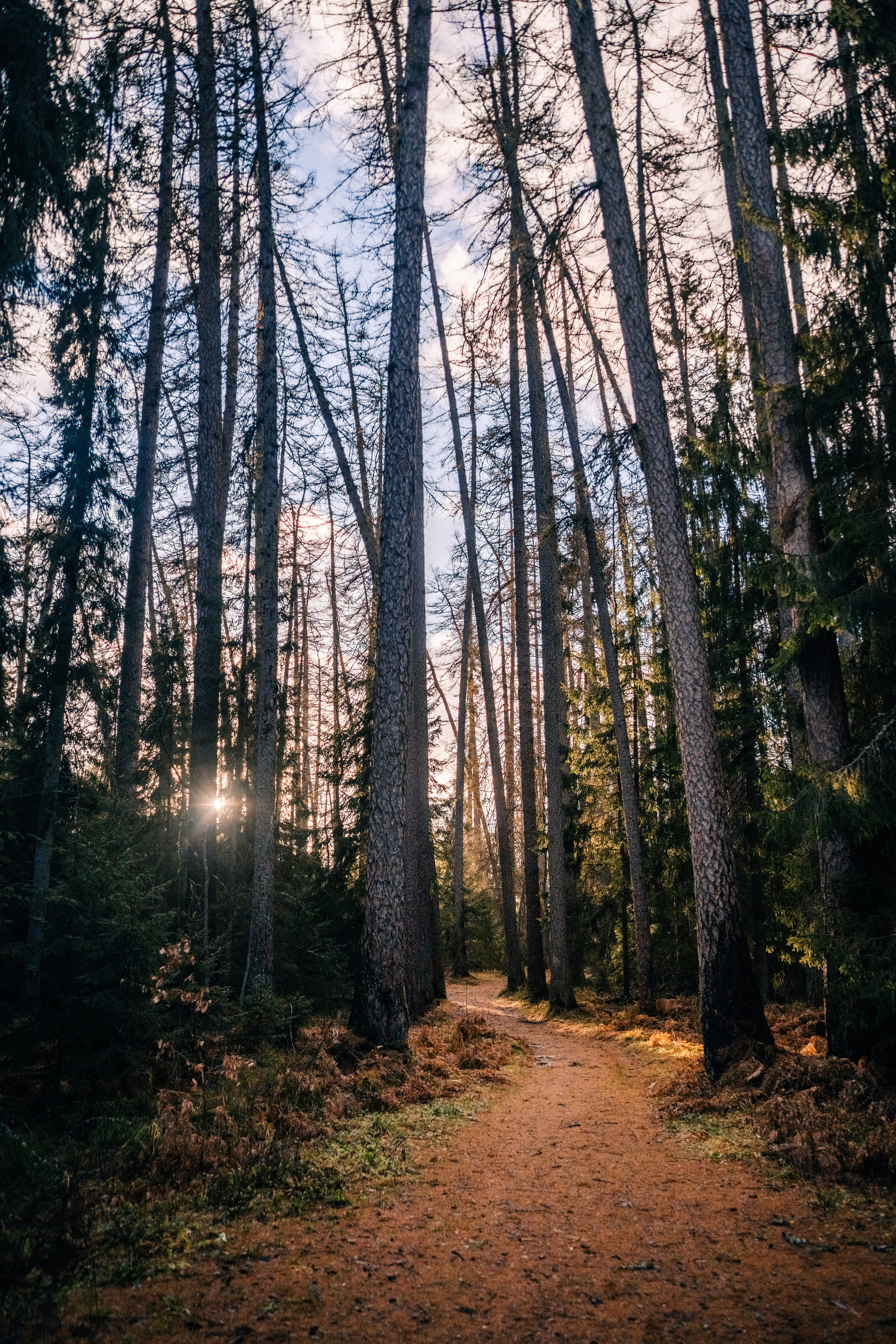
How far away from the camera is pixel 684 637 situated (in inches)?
322

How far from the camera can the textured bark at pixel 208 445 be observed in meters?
11.7

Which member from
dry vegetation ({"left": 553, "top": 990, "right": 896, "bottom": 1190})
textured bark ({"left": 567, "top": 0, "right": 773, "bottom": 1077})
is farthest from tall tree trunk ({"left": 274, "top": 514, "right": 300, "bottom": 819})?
dry vegetation ({"left": 553, "top": 990, "right": 896, "bottom": 1190})

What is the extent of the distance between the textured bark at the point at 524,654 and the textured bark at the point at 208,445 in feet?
23.3

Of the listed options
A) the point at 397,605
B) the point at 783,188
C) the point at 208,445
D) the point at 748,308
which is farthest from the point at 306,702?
the point at 783,188

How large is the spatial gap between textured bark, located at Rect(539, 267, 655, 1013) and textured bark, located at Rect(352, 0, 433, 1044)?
361 cm

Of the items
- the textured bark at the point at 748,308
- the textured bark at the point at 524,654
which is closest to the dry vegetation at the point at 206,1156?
the textured bark at the point at 748,308

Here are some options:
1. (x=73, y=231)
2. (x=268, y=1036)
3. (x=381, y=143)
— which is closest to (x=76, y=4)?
(x=73, y=231)

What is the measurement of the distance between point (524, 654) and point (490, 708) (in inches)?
115

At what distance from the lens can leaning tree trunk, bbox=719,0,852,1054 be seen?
7.00 metres

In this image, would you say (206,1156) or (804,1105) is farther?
(804,1105)

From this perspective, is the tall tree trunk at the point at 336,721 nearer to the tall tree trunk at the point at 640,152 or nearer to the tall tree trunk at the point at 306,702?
the tall tree trunk at the point at 306,702

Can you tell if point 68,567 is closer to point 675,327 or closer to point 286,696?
point 286,696

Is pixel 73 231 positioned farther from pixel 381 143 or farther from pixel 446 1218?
pixel 446 1218

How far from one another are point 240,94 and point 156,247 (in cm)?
325
